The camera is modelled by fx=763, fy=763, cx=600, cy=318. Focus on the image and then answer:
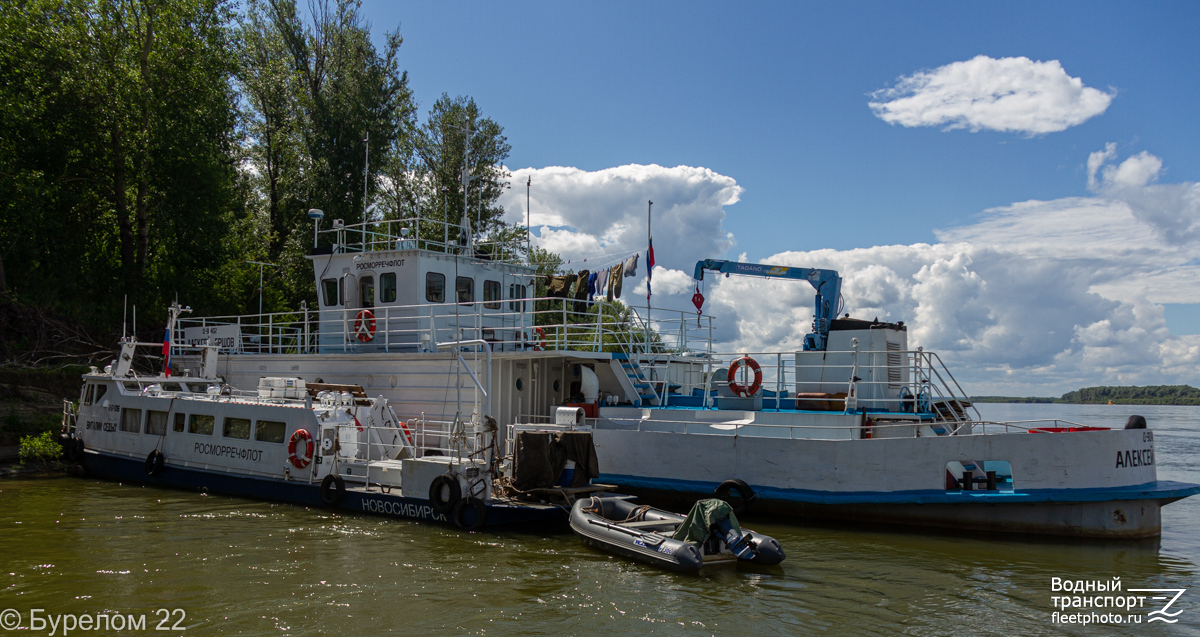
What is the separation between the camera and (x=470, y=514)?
38.0 ft

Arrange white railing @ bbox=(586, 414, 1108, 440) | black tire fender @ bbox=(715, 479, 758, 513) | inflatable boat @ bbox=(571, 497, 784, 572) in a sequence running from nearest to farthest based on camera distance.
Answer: inflatable boat @ bbox=(571, 497, 784, 572), white railing @ bbox=(586, 414, 1108, 440), black tire fender @ bbox=(715, 479, 758, 513)

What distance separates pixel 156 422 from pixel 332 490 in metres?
5.43

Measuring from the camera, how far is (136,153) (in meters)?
23.6

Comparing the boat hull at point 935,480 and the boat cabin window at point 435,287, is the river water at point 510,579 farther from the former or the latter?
the boat cabin window at point 435,287

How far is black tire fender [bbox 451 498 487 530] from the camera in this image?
11484 millimetres

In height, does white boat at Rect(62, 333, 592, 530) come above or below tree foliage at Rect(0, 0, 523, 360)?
below

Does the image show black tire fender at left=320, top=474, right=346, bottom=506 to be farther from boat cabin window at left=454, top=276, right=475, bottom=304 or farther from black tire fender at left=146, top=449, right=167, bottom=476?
boat cabin window at left=454, top=276, right=475, bottom=304

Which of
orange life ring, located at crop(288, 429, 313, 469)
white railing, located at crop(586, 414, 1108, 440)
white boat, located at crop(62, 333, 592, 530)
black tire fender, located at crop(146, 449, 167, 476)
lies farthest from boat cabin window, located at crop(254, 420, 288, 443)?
white railing, located at crop(586, 414, 1108, 440)

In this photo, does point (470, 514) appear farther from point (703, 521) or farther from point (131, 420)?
point (131, 420)

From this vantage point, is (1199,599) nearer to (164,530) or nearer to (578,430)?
(578,430)

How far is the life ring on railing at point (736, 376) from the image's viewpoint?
14.4 m

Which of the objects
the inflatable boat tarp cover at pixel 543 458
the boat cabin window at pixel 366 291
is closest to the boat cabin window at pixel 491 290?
the boat cabin window at pixel 366 291

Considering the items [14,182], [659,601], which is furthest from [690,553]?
[14,182]

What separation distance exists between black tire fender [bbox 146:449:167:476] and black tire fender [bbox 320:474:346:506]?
450cm
